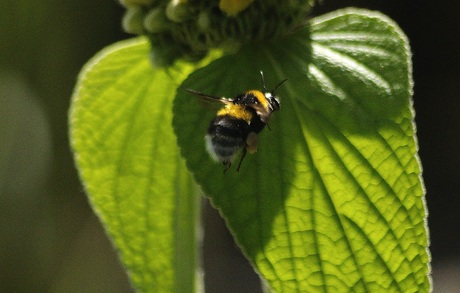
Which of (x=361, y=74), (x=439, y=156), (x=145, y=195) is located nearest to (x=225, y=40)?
(x=361, y=74)

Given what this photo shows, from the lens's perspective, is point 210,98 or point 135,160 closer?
point 210,98

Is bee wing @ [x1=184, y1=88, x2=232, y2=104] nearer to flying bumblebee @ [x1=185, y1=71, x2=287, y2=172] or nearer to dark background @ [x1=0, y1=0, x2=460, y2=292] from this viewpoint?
flying bumblebee @ [x1=185, y1=71, x2=287, y2=172]

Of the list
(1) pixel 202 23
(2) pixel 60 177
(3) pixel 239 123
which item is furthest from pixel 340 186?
(2) pixel 60 177

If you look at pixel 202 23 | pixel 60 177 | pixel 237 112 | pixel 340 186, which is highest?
pixel 202 23

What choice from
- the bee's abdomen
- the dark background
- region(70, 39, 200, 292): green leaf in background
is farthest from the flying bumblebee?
the dark background

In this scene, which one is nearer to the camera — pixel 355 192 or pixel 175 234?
pixel 355 192

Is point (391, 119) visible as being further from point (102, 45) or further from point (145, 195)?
point (102, 45)

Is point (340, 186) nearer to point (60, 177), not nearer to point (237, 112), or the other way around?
point (237, 112)
